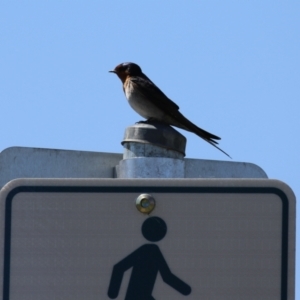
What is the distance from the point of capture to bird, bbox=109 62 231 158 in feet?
19.9

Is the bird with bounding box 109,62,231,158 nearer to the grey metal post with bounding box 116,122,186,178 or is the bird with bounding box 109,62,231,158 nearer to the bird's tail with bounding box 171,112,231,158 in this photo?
the bird's tail with bounding box 171,112,231,158

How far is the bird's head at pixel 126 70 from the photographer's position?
7652mm

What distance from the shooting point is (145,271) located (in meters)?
2.05

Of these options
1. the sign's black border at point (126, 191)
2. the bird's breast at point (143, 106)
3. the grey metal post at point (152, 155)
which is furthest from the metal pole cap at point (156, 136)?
the bird's breast at point (143, 106)

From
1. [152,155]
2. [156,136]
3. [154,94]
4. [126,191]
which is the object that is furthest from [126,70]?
[126,191]

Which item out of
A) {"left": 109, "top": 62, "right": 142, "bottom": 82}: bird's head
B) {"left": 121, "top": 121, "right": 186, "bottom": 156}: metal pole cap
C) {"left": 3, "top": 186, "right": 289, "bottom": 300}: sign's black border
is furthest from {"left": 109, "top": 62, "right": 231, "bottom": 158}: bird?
{"left": 3, "top": 186, "right": 289, "bottom": 300}: sign's black border

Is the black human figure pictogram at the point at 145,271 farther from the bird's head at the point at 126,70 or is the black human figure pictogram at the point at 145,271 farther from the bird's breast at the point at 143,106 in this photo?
the bird's head at the point at 126,70

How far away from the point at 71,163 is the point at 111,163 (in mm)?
126

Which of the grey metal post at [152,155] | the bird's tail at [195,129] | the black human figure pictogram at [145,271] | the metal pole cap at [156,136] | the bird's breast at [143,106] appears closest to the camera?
the black human figure pictogram at [145,271]

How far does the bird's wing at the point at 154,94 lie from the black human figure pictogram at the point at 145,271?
163 inches

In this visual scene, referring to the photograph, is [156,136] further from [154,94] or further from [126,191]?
[154,94]

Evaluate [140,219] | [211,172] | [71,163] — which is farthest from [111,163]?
[140,219]

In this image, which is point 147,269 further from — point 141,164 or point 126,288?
point 141,164

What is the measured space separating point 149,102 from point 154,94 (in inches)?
13.8
